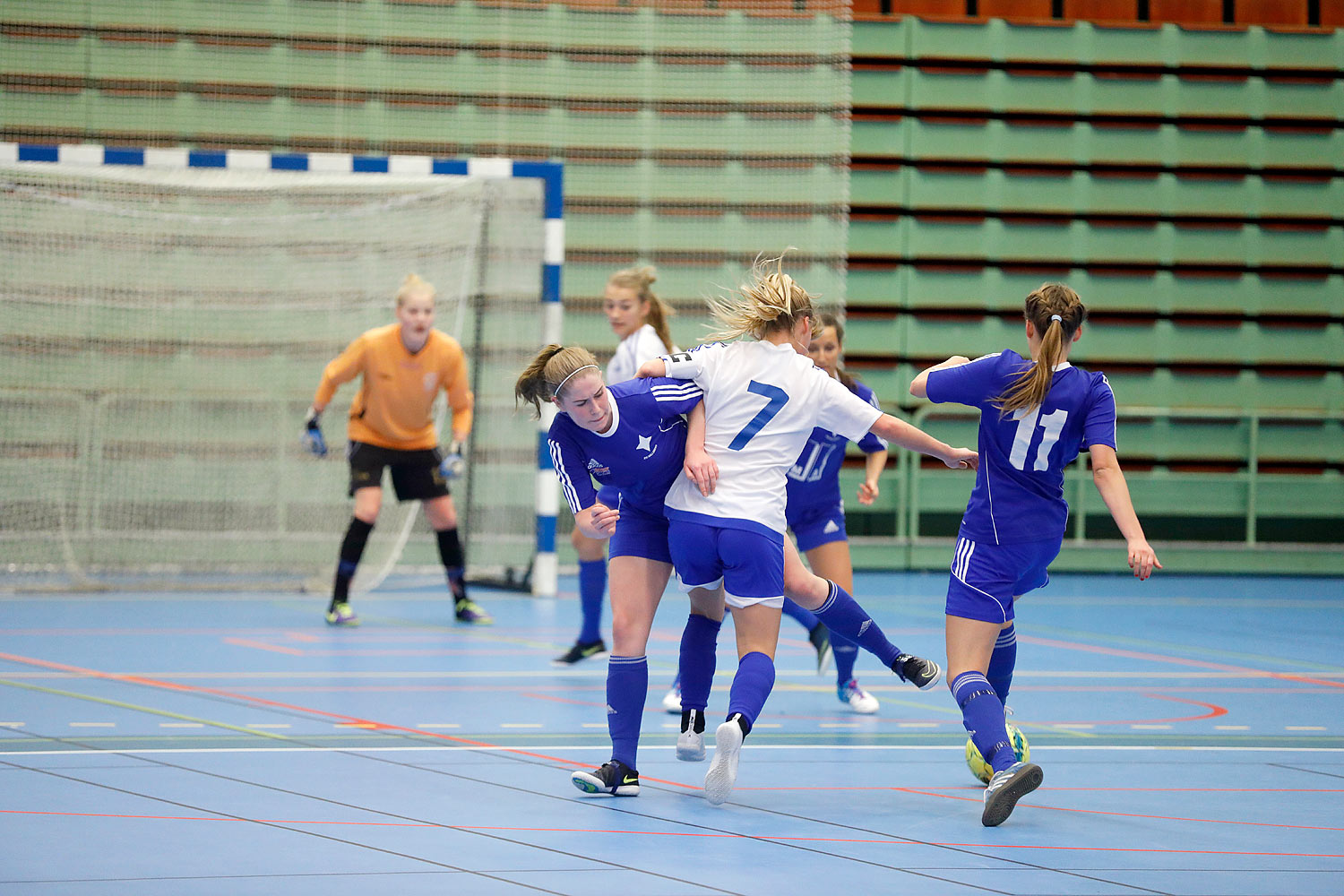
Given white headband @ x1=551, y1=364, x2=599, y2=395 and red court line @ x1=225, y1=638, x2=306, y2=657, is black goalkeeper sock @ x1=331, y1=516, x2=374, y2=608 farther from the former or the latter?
white headband @ x1=551, y1=364, x2=599, y2=395

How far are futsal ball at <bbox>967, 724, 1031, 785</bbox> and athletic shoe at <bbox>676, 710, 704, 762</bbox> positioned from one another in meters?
0.76

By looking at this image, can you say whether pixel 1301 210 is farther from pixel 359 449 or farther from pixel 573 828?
pixel 573 828

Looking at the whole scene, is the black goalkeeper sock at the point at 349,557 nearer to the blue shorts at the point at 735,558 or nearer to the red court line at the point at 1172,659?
the red court line at the point at 1172,659

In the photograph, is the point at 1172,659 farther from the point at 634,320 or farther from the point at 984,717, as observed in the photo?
the point at 984,717

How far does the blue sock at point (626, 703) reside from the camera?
4.08m

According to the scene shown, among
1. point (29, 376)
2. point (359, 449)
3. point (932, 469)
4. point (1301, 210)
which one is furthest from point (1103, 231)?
point (29, 376)

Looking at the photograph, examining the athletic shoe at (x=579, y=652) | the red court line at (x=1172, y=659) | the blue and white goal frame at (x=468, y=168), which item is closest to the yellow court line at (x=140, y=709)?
the athletic shoe at (x=579, y=652)

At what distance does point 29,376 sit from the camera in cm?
955

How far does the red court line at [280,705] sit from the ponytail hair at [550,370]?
3.91ft

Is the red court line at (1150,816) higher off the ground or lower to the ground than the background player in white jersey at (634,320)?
lower

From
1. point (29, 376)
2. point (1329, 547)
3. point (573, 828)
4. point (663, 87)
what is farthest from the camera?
point (1329, 547)

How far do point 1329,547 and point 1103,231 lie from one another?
323 centimetres

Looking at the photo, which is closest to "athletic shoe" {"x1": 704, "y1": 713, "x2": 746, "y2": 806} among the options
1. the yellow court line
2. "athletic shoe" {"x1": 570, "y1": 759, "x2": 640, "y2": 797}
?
"athletic shoe" {"x1": 570, "y1": 759, "x2": 640, "y2": 797}

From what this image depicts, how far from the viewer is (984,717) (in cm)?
392
